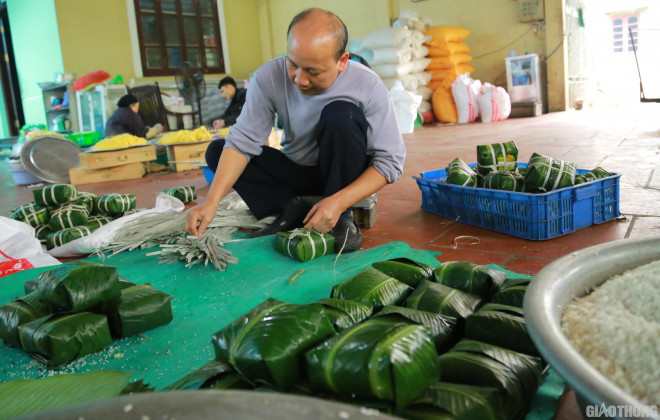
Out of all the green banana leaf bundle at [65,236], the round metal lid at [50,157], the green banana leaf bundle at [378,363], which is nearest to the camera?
the green banana leaf bundle at [378,363]

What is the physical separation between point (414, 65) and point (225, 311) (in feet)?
25.5

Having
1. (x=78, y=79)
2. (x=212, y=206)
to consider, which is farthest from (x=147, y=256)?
(x=78, y=79)

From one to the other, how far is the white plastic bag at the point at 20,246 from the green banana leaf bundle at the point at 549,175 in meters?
2.08

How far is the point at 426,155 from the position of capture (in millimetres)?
4758

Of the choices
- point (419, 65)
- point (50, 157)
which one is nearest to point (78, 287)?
point (50, 157)

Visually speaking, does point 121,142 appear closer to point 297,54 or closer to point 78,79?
point 297,54

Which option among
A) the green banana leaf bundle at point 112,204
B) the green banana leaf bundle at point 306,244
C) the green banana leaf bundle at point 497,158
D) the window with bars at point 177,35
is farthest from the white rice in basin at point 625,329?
the window with bars at point 177,35

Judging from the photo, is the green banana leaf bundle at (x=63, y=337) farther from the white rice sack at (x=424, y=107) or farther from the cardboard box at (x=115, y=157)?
the white rice sack at (x=424, y=107)

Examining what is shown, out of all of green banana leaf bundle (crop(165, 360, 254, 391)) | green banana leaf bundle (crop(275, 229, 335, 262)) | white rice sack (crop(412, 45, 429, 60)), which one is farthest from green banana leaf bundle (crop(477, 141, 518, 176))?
white rice sack (crop(412, 45, 429, 60))

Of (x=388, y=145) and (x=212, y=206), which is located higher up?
(x=388, y=145)

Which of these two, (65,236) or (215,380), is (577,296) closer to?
(215,380)

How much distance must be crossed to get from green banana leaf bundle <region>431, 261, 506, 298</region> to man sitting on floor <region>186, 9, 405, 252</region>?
61 centimetres

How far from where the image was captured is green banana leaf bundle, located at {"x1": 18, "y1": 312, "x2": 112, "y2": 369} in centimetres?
125

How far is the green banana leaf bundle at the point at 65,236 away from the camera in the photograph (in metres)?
2.41
